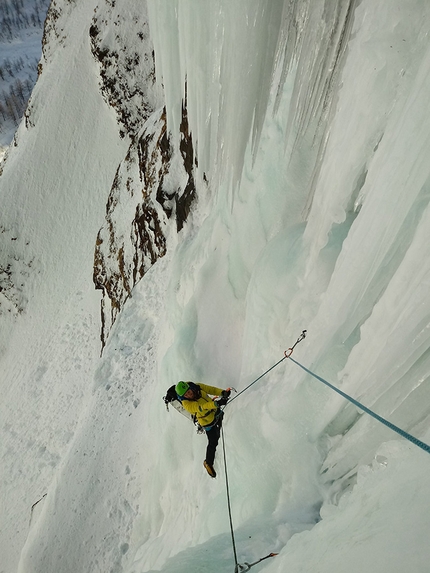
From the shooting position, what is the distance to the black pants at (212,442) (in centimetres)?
395

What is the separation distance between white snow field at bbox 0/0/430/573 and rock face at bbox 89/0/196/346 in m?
0.58

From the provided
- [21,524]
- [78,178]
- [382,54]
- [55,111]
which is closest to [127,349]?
[21,524]

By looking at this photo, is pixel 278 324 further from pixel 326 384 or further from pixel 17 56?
pixel 17 56

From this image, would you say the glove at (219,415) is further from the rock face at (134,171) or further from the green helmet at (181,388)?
the rock face at (134,171)

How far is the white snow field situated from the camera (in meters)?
2.19

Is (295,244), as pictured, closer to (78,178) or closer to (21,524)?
(21,524)

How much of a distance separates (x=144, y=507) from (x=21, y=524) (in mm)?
4555

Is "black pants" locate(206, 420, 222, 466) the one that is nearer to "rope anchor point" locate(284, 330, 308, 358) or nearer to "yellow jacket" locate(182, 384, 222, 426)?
"yellow jacket" locate(182, 384, 222, 426)

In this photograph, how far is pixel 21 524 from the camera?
813cm

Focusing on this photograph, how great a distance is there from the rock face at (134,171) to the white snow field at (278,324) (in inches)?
22.9

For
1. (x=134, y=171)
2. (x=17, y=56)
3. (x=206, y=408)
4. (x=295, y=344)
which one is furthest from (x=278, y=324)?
(x=17, y=56)

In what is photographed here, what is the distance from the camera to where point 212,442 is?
3967 millimetres

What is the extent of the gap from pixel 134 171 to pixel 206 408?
323 inches

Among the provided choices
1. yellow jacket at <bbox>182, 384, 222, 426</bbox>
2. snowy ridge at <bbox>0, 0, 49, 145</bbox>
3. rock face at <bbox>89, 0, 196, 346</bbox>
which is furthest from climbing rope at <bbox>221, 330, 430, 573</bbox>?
snowy ridge at <bbox>0, 0, 49, 145</bbox>
